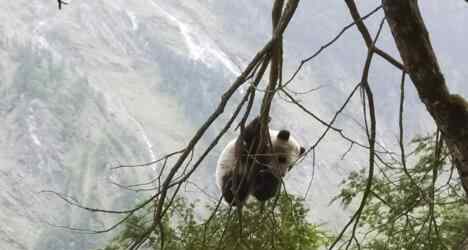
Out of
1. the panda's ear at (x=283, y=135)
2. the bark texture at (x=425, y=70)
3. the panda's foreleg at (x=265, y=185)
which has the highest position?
the panda's ear at (x=283, y=135)

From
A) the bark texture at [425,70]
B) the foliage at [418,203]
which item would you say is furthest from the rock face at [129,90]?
the bark texture at [425,70]

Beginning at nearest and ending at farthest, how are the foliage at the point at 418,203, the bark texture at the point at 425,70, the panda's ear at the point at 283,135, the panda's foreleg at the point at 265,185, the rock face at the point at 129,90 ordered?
1. the bark texture at the point at 425,70
2. the foliage at the point at 418,203
3. the panda's foreleg at the point at 265,185
4. the panda's ear at the point at 283,135
5. the rock face at the point at 129,90

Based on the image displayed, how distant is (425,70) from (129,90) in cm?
12555

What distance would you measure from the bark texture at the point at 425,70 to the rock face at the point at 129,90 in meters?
84.2

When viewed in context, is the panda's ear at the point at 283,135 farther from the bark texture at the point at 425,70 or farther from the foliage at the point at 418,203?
the bark texture at the point at 425,70

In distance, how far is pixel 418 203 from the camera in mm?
3785

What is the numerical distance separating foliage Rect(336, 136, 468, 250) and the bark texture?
455 mm

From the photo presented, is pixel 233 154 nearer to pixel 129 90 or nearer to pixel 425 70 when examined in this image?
pixel 425 70

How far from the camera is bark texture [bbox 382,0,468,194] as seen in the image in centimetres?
269

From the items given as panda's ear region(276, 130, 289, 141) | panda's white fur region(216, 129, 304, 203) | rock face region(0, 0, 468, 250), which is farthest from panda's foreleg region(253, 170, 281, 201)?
rock face region(0, 0, 468, 250)

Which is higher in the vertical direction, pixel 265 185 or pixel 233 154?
Answer: pixel 233 154

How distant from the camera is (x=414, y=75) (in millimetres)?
2740

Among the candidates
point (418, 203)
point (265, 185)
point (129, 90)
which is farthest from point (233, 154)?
point (129, 90)

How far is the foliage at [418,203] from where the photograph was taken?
10.8 feet
